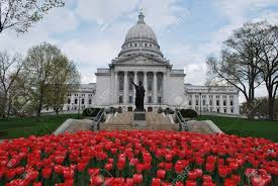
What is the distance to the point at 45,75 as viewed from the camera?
34.1 m

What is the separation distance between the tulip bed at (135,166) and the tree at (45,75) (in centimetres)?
2977

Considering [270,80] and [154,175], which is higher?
[270,80]

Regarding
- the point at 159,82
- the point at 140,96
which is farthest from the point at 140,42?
the point at 140,96

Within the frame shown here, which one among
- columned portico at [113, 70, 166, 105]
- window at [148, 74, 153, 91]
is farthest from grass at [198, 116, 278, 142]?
window at [148, 74, 153, 91]

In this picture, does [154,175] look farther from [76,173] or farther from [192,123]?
[192,123]

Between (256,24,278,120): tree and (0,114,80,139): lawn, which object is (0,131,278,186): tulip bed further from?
(256,24,278,120): tree

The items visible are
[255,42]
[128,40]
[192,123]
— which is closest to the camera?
[192,123]

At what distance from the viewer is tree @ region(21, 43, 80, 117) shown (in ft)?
111

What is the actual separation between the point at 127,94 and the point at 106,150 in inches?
2793

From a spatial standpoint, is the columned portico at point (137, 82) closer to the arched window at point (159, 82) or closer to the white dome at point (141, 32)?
the arched window at point (159, 82)

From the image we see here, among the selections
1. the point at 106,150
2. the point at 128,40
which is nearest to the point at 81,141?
the point at 106,150

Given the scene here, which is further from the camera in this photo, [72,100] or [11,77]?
[72,100]

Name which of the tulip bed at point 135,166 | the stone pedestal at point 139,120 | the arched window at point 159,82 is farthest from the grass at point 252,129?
the arched window at point 159,82

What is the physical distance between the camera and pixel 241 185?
11.9 ft
